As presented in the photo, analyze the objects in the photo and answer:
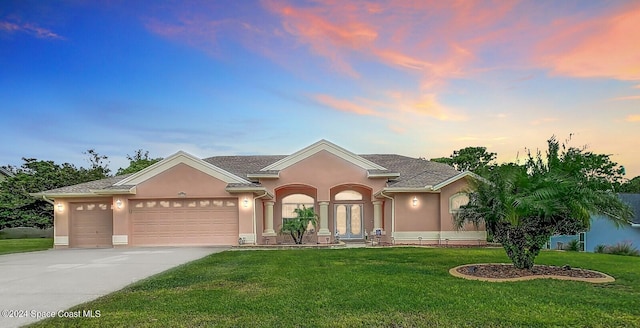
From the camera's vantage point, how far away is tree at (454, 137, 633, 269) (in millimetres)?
8930

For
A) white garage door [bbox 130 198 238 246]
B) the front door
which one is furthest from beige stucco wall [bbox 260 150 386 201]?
the front door

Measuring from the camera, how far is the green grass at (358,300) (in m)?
5.61

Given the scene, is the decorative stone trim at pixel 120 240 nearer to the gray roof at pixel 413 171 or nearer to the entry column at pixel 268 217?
the entry column at pixel 268 217

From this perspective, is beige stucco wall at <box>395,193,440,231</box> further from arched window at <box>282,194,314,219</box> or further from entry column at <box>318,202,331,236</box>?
arched window at <box>282,194,314,219</box>

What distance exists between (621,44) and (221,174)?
1675cm

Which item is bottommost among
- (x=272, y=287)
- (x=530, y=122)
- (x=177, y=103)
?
(x=272, y=287)

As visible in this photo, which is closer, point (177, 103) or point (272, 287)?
point (272, 287)

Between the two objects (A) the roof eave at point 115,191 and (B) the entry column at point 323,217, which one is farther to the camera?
(B) the entry column at point 323,217

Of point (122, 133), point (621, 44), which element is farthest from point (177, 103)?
point (621, 44)

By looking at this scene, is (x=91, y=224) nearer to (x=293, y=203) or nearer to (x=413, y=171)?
(x=293, y=203)

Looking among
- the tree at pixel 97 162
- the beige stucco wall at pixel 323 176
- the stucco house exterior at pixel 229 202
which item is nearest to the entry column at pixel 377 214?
the stucco house exterior at pixel 229 202

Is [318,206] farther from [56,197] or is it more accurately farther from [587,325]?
[587,325]

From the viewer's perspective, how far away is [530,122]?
62.1ft

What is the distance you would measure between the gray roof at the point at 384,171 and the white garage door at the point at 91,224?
1.04m
